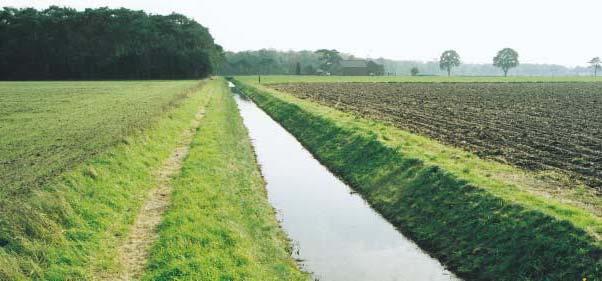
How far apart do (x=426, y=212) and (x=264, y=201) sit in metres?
5.24

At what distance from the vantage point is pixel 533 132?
24.1 meters

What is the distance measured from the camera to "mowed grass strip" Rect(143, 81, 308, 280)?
32.4ft

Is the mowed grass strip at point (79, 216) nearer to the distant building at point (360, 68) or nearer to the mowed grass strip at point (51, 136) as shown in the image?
the mowed grass strip at point (51, 136)

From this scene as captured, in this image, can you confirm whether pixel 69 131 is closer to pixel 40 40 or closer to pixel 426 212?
pixel 426 212

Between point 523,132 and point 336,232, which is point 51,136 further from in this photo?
point 523,132

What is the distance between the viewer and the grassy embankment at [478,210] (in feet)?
31.9

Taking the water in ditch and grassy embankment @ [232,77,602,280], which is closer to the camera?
grassy embankment @ [232,77,602,280]

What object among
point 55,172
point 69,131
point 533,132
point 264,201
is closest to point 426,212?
point 264,201

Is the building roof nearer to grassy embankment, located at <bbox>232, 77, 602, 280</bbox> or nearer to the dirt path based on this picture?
grassy embankment, located at <bbox>232, 77, 602, 280</bbox>

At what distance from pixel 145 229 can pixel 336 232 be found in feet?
16.7

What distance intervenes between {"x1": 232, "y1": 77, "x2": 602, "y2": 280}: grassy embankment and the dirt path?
670cm

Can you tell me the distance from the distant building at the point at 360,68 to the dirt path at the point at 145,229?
172 metres

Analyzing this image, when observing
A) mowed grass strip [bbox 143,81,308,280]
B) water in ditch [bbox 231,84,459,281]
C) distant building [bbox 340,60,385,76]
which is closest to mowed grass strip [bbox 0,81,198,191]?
mowed grass strip [bbox 143,81,308,280]

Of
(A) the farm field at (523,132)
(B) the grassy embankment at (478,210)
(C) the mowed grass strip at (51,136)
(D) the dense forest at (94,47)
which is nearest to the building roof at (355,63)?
(D) the dense forest at (94,47)
